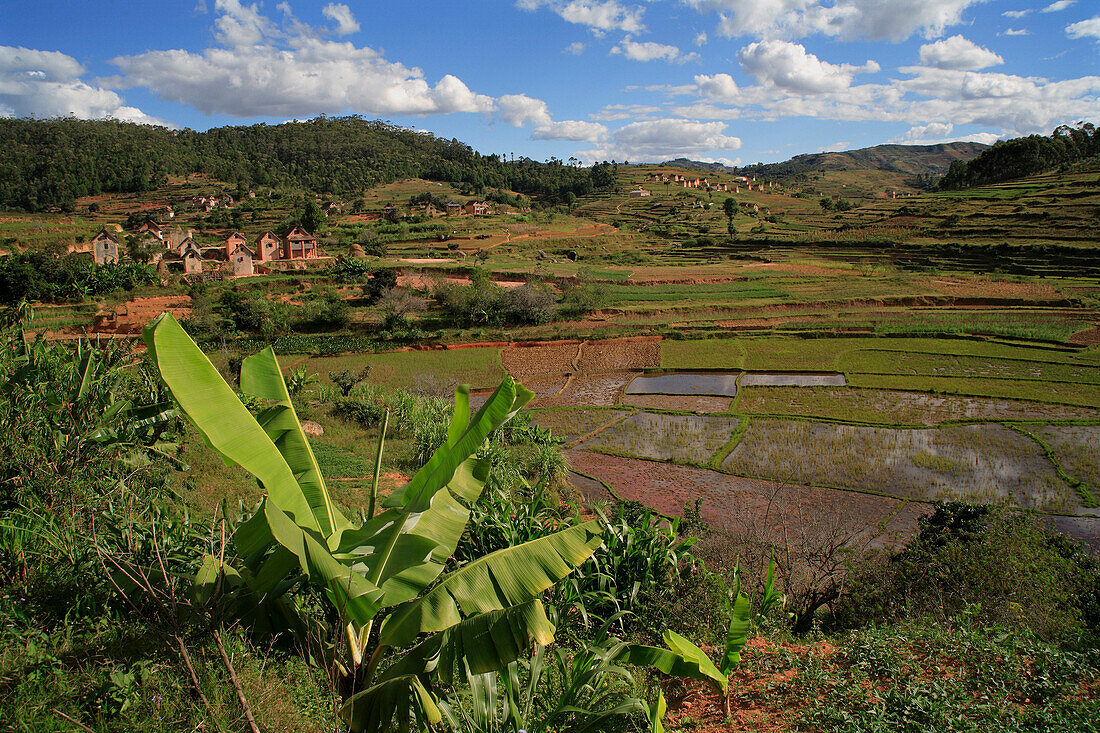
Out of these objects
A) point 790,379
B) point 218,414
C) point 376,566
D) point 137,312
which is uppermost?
point 218,414

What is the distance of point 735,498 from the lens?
12.5 meters

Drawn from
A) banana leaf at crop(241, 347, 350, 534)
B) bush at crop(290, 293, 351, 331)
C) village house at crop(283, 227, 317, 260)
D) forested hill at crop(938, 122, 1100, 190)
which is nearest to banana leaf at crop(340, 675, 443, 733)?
banana leaf at crop(241, 347, 350, 534)

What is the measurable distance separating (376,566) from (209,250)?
46.0 meters

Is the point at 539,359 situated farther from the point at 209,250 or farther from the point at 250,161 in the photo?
the point at 250,161

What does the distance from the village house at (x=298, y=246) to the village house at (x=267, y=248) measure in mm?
669

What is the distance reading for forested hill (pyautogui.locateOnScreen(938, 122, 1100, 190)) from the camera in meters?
64.4

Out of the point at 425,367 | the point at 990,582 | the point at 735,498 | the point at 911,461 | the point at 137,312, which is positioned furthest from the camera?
the point at 137,312

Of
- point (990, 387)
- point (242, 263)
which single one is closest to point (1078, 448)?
point (990, 387)

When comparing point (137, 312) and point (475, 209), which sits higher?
point (475, 209)

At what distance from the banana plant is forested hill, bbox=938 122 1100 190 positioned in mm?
83011

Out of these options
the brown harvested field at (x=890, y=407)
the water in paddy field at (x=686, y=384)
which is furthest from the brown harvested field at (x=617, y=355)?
the brown harvested field at (x=890, y=407)

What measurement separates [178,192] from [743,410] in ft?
223

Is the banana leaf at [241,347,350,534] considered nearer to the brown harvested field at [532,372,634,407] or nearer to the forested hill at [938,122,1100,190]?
the brown harvested field at [532,372,634,407]

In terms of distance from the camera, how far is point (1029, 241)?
1560 inches
